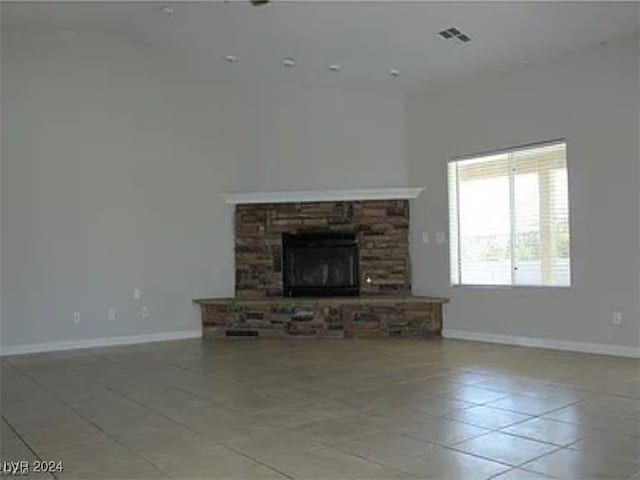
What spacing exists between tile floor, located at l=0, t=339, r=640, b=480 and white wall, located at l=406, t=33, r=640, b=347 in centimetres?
47

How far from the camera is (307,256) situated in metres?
8.40

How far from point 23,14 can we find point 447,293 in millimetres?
5817

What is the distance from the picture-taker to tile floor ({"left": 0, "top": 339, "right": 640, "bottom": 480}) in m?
3.06

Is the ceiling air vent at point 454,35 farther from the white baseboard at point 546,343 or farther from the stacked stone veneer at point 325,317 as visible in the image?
the white baseboard at point 546,343

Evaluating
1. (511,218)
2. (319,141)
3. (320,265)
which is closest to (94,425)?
(320,265)

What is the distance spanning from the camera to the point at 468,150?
300 inches

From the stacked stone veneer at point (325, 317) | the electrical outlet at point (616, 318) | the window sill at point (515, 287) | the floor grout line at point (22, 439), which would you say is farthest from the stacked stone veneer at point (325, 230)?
the floor grout line at point (22, 439)

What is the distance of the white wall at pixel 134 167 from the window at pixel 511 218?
3.60 feet

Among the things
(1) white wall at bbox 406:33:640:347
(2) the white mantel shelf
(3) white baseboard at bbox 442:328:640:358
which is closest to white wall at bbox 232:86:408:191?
(2) the white mantel shelf

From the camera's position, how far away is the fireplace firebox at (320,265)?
27.2 ft

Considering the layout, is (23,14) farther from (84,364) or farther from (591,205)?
(591,205)

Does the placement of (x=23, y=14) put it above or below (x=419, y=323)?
above

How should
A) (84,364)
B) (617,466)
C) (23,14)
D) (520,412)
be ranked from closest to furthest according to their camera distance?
(617,466) → (520,412) → (84,364) → (23,14)

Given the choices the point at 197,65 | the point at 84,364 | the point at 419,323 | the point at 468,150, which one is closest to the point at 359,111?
the point at 468,150
